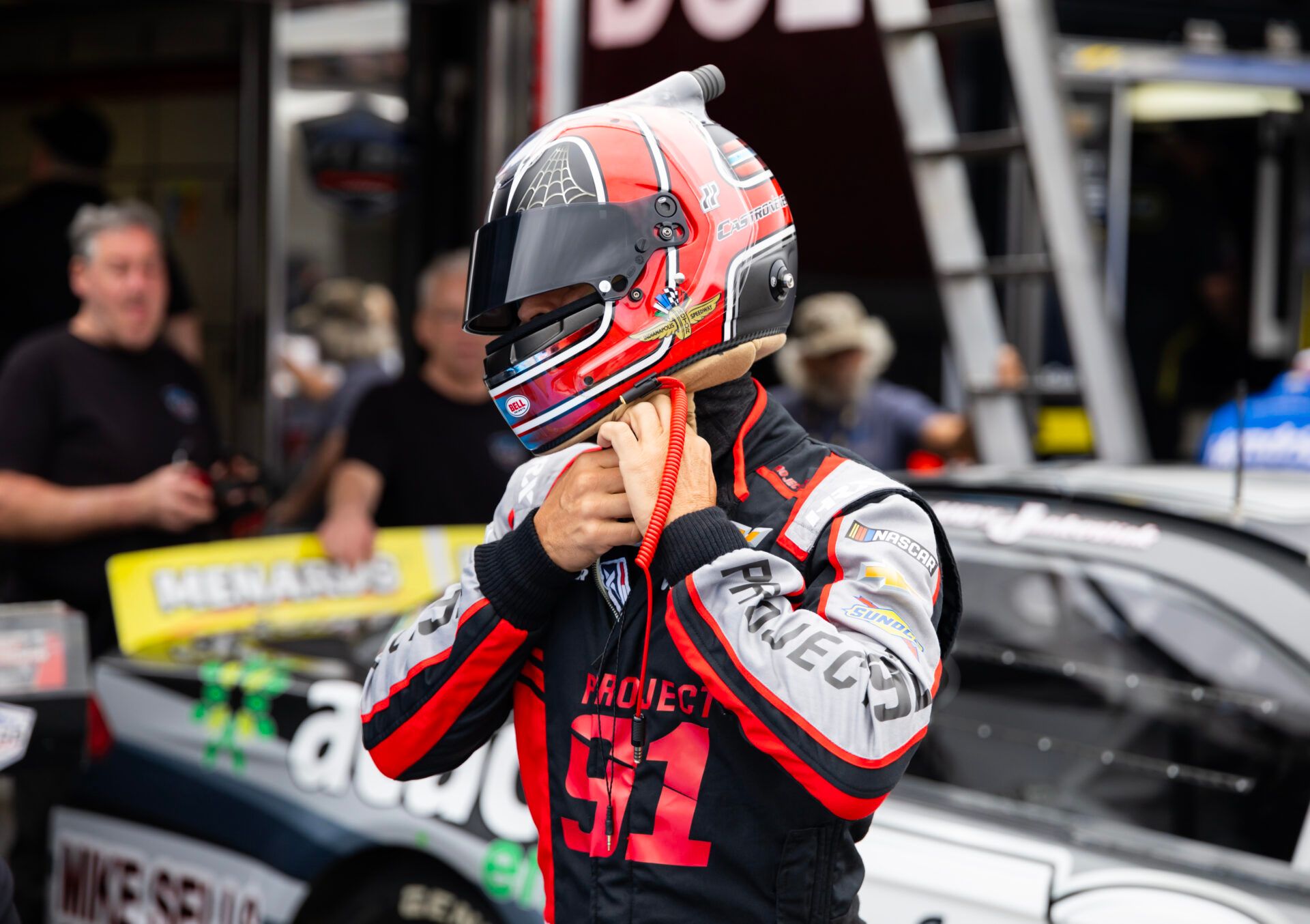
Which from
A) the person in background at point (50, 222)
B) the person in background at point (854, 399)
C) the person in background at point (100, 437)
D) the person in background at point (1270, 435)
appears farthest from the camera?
the person in background at point (854, 399)

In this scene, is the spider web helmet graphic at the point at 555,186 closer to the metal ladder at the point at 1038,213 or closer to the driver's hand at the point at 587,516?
the driver's hand at the point at 587,516

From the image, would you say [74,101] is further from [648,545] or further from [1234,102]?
[648,545]

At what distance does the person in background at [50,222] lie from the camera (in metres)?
5.36

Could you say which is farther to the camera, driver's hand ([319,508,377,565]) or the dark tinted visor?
driver's hand ([319,508,377,565])

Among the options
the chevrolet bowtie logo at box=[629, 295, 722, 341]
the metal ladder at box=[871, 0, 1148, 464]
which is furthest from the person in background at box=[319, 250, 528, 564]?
the chevrolet bowtie logo at box=[629, 295, 722, 341]

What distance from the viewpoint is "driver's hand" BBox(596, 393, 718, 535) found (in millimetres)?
1411

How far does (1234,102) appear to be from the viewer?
23.1 ft

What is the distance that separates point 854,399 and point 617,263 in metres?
4.37

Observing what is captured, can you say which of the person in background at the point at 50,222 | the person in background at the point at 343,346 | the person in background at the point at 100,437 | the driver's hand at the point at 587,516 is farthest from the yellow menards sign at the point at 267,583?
the person in background at the point at 343,346

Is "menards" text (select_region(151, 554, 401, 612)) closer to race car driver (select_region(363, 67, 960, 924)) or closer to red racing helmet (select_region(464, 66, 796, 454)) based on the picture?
race car driver (select_region(363, 67, 960, 924))

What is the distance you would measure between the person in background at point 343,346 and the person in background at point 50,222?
133cm

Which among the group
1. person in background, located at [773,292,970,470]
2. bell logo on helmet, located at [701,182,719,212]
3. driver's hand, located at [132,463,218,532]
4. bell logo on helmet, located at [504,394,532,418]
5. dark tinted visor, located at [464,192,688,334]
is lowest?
driver's hand, located at [132,463,218,532]

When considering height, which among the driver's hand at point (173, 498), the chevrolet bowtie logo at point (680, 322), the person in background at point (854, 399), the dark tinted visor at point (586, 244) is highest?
the dark tinted visor at point (586, 244)

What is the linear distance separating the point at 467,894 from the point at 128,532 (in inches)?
64.6
